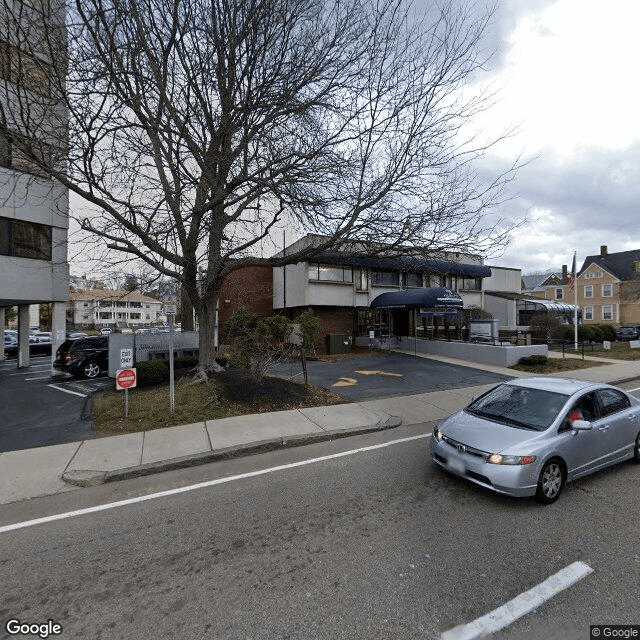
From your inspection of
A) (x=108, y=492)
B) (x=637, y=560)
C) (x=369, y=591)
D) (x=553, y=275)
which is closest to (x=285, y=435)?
(x=108, y=492)

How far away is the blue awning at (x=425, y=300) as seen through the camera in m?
18.8

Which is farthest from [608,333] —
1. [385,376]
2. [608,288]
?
[385,376]

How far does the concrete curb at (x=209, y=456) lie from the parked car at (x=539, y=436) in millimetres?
2413

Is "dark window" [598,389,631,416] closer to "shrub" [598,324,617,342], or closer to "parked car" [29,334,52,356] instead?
"parked car" [29,334,52,356]

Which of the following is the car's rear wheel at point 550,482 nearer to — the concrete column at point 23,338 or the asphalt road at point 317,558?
the asphalt road at point 317,558

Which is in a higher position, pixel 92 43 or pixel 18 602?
pixel 92 43

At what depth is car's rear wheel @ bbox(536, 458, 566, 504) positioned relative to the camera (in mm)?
4383

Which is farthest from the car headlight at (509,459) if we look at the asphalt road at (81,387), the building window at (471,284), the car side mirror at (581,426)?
the building window at (471,284)

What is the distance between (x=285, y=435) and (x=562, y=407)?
4.49 m

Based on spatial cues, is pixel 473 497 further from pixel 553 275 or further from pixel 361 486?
pixel 553 275

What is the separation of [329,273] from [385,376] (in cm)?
941

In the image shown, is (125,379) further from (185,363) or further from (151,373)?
(185,363)

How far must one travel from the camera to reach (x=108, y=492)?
16.3 feet

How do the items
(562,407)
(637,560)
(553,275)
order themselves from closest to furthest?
(637,560) < (562,407) < (553,275)
